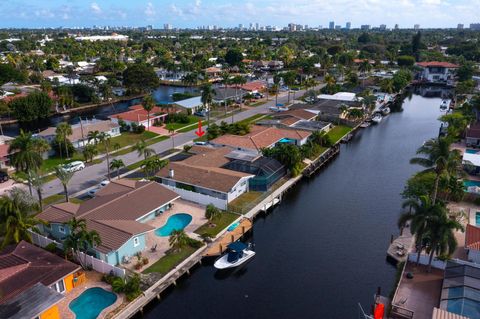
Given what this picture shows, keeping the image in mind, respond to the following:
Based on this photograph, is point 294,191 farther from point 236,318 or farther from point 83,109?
point 83,109

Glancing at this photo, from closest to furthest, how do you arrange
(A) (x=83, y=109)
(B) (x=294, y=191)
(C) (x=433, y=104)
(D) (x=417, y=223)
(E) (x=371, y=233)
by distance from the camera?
1. (D) (x=417, y=223)
2. (E) (x=371, y=233)
3. (B) (x=294, y=191)
4. (A) (x=83, y=109)
5. (C) (x=433, y=104)

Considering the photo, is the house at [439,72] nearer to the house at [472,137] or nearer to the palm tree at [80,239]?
the house at [472,137]

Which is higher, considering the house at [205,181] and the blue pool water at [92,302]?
the house at [205,181]

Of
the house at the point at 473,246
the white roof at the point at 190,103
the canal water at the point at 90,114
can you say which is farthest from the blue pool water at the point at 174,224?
the white roof at the point at 190,103

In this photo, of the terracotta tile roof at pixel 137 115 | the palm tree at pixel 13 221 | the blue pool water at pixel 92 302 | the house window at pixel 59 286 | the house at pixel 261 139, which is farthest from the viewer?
the terracotta tile roof at pixel 137 115

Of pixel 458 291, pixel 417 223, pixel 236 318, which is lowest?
pixel 236 318

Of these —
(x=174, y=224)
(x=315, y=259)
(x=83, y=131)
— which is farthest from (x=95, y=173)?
(x=315, y=259)

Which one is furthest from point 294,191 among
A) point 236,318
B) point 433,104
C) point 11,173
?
point 433,104
